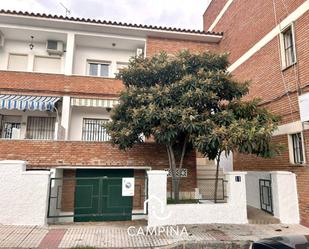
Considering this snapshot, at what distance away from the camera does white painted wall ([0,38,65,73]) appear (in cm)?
1674

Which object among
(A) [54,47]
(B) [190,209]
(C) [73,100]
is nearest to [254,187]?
(B) [190,209]

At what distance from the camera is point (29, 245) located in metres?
7.64

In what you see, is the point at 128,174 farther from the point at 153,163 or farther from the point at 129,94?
the point at 129,94

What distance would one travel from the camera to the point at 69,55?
15.9 m

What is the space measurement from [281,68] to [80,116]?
12183 mm

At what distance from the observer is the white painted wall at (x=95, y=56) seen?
17.6 metres

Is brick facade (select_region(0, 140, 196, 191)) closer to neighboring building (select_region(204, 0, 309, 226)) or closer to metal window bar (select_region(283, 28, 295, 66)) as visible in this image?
neighboring building (select_region(204, 0, 309, 226))

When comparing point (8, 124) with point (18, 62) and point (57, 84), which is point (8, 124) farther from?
point (57, 84)

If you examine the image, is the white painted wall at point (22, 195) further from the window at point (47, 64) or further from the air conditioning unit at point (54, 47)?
the air conditioning unit at point (54, 47)

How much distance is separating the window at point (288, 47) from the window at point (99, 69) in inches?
440

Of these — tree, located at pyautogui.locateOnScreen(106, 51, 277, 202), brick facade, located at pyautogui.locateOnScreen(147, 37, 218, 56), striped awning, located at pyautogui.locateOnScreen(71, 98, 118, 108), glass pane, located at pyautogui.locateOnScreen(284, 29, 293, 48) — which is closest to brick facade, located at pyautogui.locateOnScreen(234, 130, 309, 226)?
tree, located at pyautogui.locateOnScreen(106, 51, 277, 202)

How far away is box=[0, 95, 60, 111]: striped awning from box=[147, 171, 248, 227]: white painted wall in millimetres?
7978

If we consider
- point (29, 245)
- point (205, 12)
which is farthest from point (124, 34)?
point (29, 245)

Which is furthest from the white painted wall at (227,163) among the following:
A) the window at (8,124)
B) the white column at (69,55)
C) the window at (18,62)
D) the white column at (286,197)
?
the window at (18,62)
